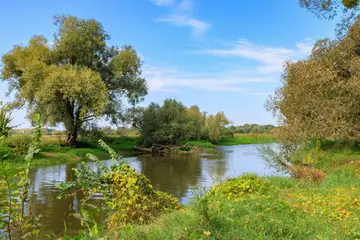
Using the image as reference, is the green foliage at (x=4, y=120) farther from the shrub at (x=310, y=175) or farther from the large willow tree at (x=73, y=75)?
the large willow tree at (x=73, y=75)

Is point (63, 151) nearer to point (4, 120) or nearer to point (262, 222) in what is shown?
point (262, 222)

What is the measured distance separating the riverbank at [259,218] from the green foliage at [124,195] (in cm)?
73

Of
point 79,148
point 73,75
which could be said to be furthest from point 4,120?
point 79,148

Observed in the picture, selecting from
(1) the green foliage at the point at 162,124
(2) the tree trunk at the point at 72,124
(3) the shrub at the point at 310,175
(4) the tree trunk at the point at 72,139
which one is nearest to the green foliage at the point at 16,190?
(3) the shrub at the point at 310,175

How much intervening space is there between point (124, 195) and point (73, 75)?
2211 centimetres

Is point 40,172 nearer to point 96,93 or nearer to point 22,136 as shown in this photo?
point 22,136

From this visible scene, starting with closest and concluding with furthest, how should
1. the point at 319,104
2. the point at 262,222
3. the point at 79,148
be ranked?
the point at 262,222, the point at 319,104, the point at 79,148

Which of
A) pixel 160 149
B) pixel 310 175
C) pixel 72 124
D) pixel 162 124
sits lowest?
pixel 160 149

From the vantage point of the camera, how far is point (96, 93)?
27484 millimetres

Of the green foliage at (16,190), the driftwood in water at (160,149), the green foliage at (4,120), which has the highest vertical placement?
the green foliage at (4,120)

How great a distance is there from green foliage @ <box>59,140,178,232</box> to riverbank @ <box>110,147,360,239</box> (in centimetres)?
73

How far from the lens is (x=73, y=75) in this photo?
27.1m

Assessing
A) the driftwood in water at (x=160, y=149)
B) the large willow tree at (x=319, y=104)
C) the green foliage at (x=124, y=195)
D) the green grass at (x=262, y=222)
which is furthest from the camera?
the driftwood in water at (x=160, y=149)

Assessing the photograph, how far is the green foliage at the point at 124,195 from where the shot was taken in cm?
667
